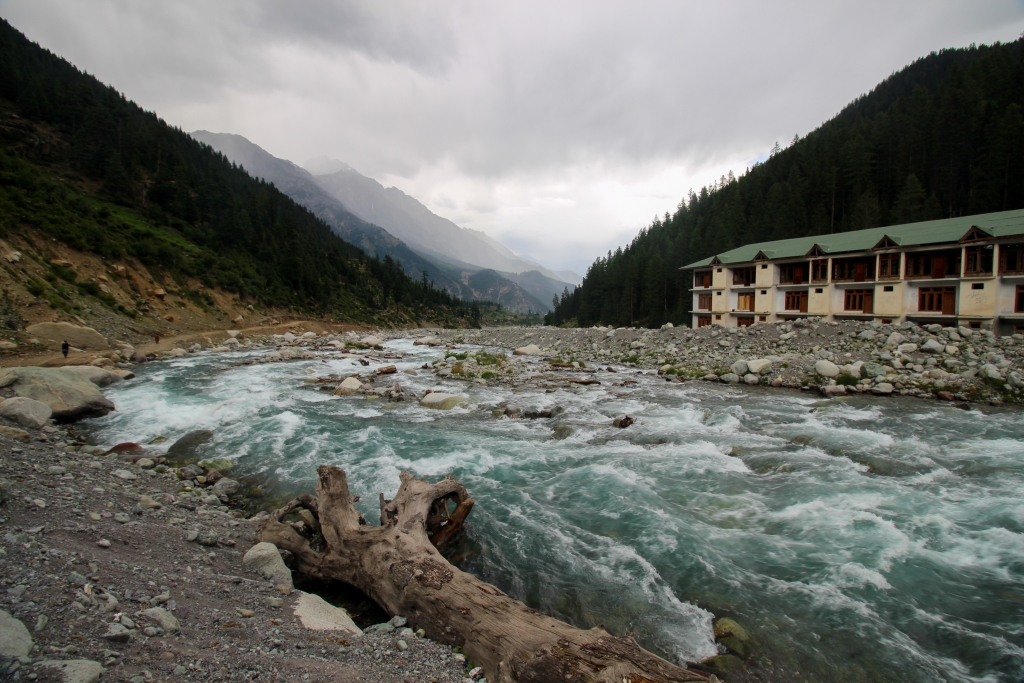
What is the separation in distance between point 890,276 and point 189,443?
4082cm

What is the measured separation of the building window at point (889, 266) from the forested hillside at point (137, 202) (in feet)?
195

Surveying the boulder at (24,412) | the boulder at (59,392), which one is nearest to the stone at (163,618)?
the boulder at (24,412)

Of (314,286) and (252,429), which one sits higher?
(314,286)

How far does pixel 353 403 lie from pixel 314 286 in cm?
5627

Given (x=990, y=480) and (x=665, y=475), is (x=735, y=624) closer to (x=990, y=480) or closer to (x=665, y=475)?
(x=665, y=475)

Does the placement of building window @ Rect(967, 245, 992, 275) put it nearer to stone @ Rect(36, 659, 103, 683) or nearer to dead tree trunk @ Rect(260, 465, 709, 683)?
dead tree trunk @ Rect(260, 465, 709, 683)

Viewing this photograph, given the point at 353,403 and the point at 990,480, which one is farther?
the point at 353,403

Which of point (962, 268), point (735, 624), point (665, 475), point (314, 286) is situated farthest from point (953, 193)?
point (314, 286)

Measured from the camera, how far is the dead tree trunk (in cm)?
371

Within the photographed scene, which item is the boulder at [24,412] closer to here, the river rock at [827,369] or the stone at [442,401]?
the stone at [442,401]

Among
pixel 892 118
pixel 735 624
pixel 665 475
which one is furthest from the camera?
pixel 892 118

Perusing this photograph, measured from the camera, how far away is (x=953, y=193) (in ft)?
161

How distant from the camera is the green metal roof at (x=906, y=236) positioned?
26.2m

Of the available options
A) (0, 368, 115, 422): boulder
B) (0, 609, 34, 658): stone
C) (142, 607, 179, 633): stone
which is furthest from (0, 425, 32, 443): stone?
(0, 609, 34, 658): stone
